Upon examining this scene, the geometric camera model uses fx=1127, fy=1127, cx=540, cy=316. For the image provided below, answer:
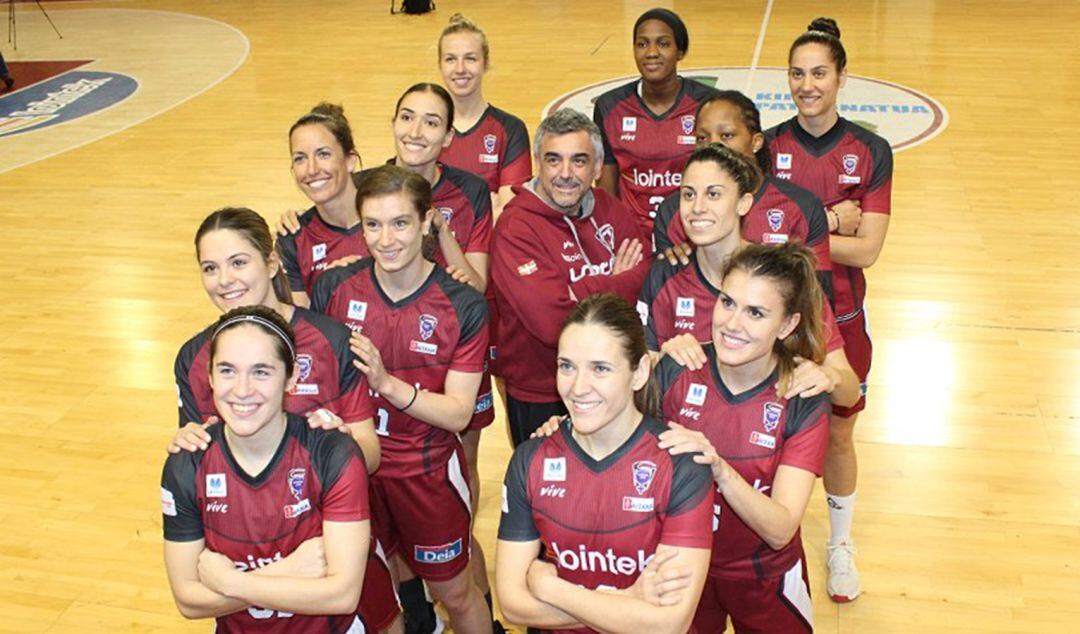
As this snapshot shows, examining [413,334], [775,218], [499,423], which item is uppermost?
[775,218]

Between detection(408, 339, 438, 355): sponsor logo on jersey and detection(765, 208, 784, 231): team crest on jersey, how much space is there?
1375mm

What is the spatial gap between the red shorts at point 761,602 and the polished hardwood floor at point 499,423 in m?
1.18

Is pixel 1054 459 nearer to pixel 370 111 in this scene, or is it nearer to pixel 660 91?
pixel 660 91

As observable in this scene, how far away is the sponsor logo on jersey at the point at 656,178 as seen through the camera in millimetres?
5516

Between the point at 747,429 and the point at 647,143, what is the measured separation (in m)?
2.34

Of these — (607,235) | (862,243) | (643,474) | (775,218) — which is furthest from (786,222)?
(643,474)

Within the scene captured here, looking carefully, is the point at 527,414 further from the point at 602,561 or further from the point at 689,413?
the point at 602,561

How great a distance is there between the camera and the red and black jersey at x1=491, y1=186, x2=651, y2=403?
4383 mm

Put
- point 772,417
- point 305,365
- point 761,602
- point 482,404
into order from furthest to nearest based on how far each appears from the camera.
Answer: point 482,404 → point 305,365 → point 761,602 → point 772,417

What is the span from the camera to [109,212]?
10.2 meters

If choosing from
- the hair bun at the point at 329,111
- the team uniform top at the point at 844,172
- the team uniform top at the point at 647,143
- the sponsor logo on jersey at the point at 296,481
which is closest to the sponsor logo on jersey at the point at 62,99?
the hair bun at the point at 329,111

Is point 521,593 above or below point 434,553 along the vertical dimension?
above

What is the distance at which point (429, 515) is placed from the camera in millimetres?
4238

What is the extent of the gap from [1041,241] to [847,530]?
14.6 feet
